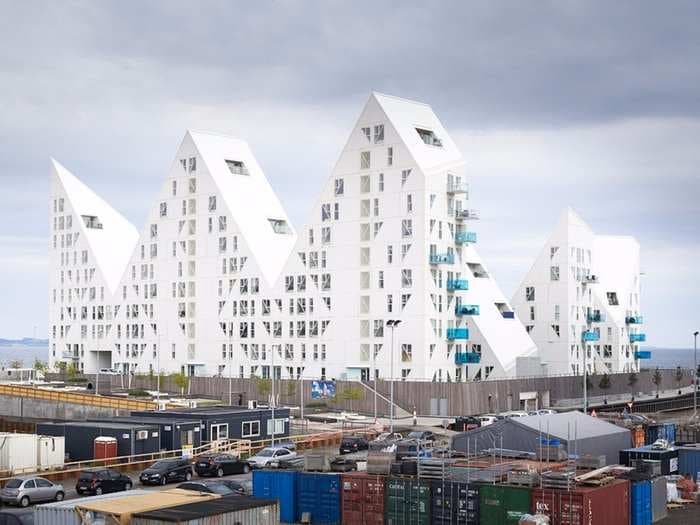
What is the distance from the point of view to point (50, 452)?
208ft

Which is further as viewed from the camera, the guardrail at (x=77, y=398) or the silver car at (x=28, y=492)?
the guardrail at (x=77, y=398)

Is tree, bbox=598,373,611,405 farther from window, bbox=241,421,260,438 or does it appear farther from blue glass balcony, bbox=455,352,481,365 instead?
window, bbox=241,421,260,438

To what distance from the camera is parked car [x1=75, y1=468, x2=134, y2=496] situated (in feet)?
176

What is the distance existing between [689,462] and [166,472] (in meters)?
27.5

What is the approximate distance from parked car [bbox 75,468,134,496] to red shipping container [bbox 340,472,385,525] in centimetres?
1346

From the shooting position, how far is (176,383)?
12100 cm

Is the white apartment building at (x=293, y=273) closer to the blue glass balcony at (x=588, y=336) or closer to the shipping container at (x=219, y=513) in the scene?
the blue glass balcony at (x=588, y=336)

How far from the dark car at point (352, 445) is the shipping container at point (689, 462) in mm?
21470

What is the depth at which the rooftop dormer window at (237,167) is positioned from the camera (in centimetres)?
13025

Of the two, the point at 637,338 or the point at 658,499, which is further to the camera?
the point at 637,338

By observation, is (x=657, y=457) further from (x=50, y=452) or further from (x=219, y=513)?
(x=50, y=452)

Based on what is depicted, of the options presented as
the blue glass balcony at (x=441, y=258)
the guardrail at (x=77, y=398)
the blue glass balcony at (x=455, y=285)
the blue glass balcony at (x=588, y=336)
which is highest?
the blue glass balcony at (x=441, y=258)

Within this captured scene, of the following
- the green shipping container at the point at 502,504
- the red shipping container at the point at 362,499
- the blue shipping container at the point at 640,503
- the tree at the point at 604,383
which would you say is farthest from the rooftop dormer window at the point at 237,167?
the green shipping container at the point at 502,504

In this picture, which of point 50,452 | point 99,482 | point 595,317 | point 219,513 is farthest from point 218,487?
point 595,317
